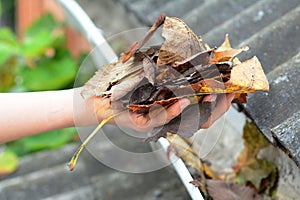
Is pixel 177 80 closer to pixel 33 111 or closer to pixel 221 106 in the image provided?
pixel 221 106

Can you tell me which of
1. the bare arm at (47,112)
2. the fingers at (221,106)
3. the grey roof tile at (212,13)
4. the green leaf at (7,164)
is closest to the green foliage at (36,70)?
the green leaf at (7,164)

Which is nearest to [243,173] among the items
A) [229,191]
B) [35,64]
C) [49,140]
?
[229,191]

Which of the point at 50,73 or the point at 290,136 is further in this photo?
the point at 50,73

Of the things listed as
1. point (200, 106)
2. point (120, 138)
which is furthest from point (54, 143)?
point (200, 106)

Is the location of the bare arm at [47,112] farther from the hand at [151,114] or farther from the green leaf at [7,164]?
the green leaf at [7,164]

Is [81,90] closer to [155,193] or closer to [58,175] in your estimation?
[155,193]
